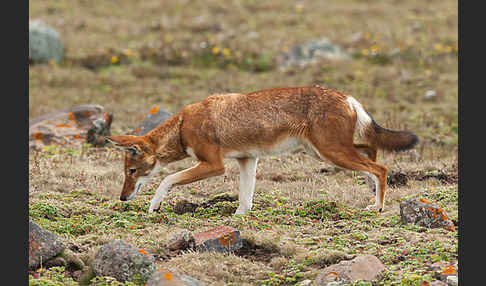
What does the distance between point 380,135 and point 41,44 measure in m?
15.2

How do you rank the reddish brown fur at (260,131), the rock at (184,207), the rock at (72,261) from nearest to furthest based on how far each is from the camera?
the rock at (72,261) → the reddish brown fur at (260,131) → the rock at (184,207)

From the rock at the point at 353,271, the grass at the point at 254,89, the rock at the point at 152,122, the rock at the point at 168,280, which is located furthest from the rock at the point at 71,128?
the rock at the point at 353,271

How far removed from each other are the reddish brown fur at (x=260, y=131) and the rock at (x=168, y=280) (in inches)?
112

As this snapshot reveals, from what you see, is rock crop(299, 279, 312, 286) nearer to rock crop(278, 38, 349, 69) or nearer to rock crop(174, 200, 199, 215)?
rock crop(174, 200, 199, 215)

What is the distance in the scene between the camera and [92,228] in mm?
8062

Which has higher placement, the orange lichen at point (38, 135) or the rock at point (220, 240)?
the orange lichen at point (38, 135)

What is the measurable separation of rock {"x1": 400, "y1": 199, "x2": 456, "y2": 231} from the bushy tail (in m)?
1.37

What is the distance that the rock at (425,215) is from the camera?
299 inches

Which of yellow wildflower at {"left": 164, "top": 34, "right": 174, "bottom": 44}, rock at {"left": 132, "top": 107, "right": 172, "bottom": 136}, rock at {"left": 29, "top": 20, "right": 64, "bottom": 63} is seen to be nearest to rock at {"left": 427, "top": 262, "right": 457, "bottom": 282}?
rock at {"left": 132, "top": 107, "right": 172, "bottom": 136}

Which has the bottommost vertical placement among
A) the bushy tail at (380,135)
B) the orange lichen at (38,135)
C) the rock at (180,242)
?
the rock at (180,242)

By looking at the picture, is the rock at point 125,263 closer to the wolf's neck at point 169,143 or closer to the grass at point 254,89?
the grass at point 254,89

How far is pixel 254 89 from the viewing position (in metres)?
18.5

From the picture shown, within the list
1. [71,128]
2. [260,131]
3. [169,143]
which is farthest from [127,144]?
[71,128]

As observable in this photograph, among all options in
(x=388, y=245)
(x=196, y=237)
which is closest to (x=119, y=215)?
(x=196, y=237)
